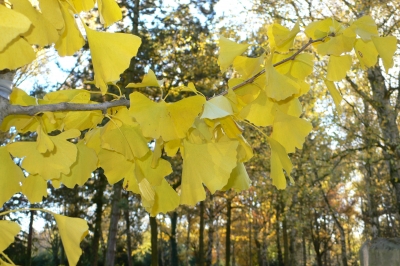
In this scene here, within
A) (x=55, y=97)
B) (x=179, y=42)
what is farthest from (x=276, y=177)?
(x=179, y=42)

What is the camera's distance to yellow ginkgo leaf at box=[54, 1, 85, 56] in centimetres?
64

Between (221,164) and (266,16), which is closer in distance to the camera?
(221,164)

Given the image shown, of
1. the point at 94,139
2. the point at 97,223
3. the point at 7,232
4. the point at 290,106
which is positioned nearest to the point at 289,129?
the point at 290,106

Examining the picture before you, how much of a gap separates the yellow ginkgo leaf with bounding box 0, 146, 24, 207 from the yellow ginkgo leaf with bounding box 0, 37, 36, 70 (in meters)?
0.24

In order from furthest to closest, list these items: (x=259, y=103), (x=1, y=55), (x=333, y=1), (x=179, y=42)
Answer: (x=179, y=42) < (x=333, y=1) < (x=259, y=103) < (x=1, y=55)

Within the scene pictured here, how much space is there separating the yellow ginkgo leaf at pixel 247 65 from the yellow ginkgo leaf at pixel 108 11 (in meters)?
0.26

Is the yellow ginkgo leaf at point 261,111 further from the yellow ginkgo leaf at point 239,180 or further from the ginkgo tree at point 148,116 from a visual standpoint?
the yellow ginkgo leaf at point 239,180

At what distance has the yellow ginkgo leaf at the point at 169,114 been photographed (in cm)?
60

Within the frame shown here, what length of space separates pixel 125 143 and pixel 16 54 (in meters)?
0.24

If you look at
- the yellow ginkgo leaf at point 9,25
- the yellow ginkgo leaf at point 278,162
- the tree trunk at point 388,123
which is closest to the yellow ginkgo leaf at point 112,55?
the yellow ginkgo leaf at point 9,25

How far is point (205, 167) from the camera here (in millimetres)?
641

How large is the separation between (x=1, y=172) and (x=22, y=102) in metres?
0.17

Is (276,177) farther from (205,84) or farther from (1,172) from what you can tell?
(205,84)

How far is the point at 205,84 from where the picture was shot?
1088 centimetres
